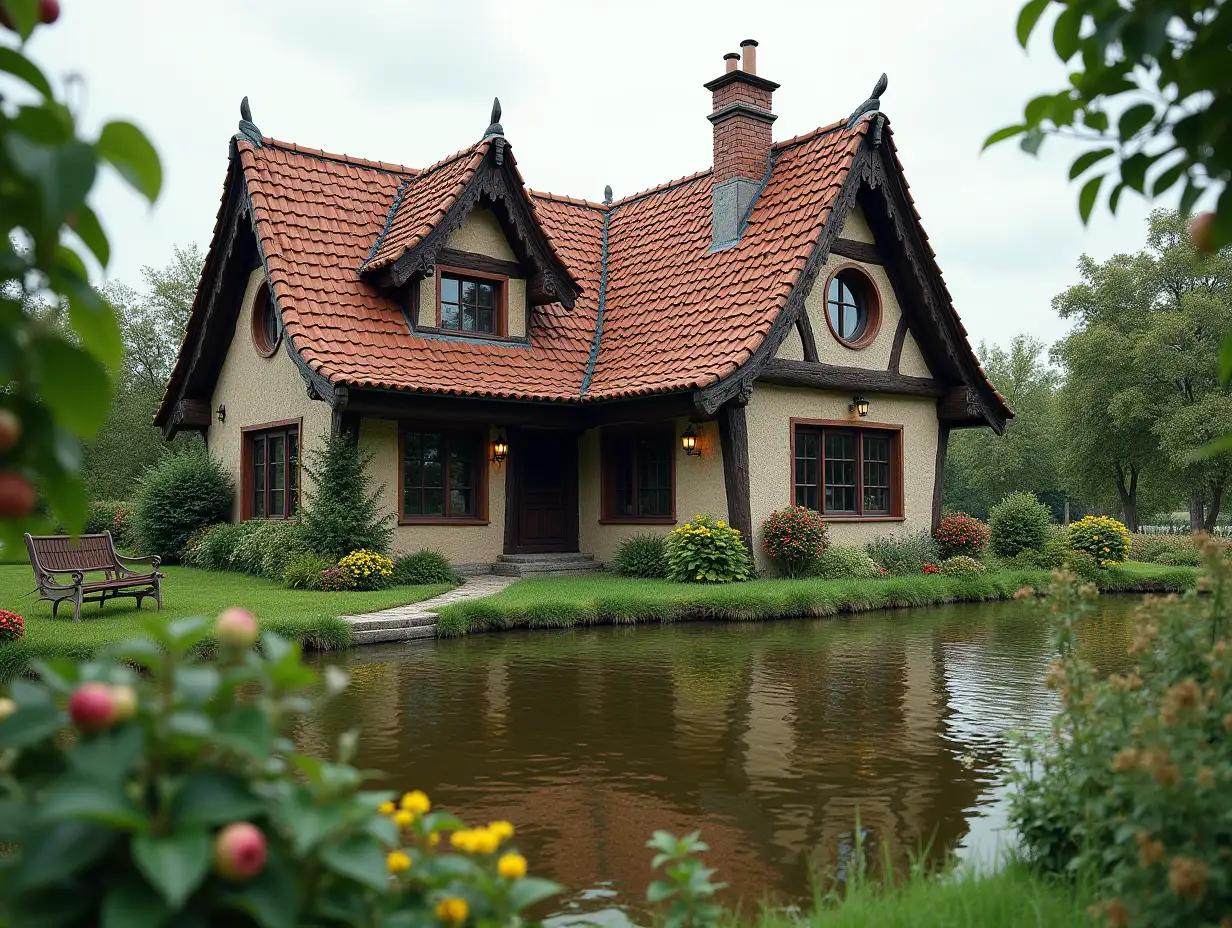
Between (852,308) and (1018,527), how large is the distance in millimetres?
5433

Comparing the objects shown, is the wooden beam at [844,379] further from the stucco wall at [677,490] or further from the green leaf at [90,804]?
the green leaf at [90,804]

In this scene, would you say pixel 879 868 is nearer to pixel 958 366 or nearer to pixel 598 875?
pixel 598 875

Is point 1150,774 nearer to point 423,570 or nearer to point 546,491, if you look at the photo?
point 423,570

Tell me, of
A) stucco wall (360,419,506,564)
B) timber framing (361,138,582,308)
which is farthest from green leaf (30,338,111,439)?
timber framing (361,138,582,308)

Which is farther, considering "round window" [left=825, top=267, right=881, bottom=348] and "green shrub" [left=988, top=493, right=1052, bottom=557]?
"green shrub" [left=988, top=493, right=1052, bottom=557]

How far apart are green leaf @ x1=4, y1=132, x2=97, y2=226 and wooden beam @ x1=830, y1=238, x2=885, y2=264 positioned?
16.4 metres

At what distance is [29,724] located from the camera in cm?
156

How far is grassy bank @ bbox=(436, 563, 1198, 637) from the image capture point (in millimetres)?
11828

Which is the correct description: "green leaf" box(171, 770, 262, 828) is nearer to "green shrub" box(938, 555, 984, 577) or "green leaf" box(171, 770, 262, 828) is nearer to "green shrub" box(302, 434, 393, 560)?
"green shrub" box(302, 434, 393, 560)

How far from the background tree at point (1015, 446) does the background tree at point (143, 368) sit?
3459 centimetres

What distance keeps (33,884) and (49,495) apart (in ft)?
1.89

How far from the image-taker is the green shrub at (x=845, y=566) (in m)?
15.9

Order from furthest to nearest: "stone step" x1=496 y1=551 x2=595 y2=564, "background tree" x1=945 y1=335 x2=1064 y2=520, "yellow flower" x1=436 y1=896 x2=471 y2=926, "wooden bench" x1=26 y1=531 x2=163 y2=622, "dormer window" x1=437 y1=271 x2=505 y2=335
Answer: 1. "background tree" x1=945 y1=335 x2=1064 y2=520
2. "dormer window" x1=437 y1=271 x2=505 y2=335
3. "stone step" x1=496 y1=551 x2=595 y2=564
4. "wooden bench" x1=26 y1=531 x2=163 y2=622
5. "yellow flower" x1=436 y1=896 x2=471 y2=926

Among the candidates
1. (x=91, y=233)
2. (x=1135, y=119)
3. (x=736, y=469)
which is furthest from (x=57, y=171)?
(x=736, y=469)
